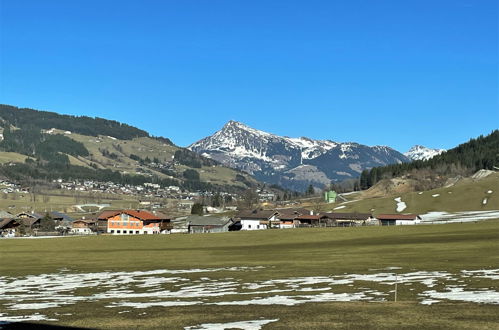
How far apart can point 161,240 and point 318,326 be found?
111 meters

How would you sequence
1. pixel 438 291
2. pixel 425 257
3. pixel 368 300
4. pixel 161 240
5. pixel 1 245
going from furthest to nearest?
pixel 161 240
pixel 1 245
pixel 425 257
pixel 438 291
pixel 368 300

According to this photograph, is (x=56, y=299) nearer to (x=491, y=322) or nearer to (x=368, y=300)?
(x=368, y=300)

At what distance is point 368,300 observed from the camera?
3406 centimetres

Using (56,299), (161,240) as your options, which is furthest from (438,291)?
(161,240)

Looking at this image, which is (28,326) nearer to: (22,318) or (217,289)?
(22,318)

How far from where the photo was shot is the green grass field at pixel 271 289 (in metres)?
28.0

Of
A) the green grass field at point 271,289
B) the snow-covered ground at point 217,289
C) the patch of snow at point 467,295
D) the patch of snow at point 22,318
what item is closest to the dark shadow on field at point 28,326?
the patch of snow at point 22,318

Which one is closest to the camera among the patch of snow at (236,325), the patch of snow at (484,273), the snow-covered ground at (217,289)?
the patch of snow at (236,325)

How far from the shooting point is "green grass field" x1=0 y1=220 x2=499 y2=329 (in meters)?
28.0

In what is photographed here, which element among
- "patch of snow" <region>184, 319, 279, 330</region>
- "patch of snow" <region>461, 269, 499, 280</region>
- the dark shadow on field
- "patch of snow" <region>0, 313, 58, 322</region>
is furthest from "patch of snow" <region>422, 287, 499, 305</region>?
"patch of snow" <region>0, 313, 58, 322</region>

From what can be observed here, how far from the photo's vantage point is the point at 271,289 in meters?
42.0

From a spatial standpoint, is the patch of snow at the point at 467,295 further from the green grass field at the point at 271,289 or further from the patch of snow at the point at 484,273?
the patch of snow at the point at 484,273

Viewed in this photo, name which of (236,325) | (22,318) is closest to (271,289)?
(236,325)

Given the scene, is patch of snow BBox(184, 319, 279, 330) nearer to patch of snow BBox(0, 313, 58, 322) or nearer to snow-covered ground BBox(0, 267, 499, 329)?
snow-covered ground BBox(0, 267, 499, 329)
